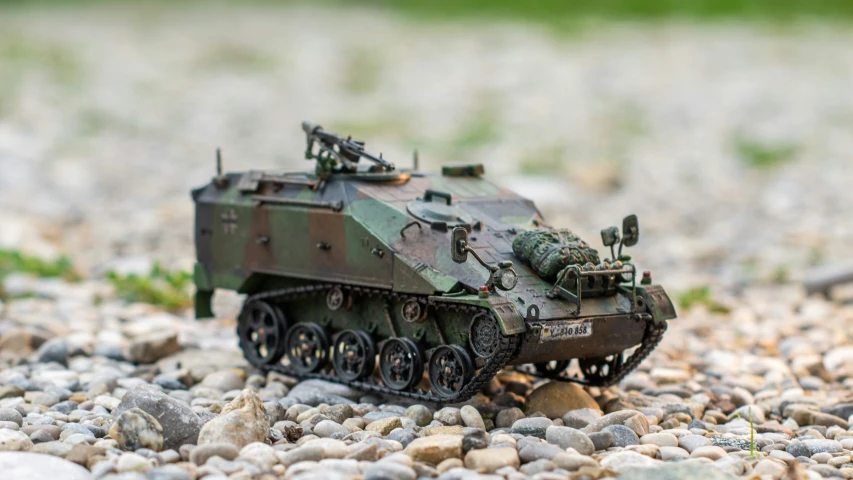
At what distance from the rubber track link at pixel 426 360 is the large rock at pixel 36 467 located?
358 cm

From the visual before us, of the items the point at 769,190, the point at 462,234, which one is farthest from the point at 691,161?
the point at 462,234

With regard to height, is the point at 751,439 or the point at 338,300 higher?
the point at 338,300

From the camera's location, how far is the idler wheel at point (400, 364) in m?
12.4

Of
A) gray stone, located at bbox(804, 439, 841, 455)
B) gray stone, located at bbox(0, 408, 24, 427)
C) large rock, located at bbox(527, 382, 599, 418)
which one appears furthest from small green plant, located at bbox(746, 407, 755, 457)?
gray stone, located at bbox(0, 408, 24, 427)

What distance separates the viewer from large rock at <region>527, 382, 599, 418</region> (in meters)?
12.1

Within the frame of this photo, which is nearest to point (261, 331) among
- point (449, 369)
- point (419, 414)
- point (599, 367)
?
point (449, 369)

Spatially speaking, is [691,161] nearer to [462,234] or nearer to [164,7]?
[462,234]

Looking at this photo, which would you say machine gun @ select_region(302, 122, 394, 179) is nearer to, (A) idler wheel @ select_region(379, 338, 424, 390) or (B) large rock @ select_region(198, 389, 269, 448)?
(A) idler wheel @ select_region(379, 338, 424, 390)

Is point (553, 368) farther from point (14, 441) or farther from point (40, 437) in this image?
point (14, 441)

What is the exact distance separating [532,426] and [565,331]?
3.30 ft

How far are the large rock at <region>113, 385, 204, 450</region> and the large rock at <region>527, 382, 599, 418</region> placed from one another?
131 inches

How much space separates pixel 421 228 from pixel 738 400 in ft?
12.6

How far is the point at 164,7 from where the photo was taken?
48406 millimetres

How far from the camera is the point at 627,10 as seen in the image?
41688 mm
